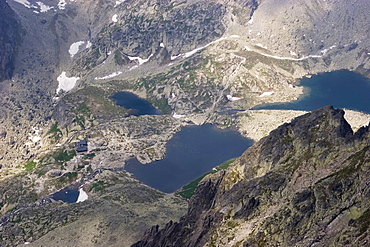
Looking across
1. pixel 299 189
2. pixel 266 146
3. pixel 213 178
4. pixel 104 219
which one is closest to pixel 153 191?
pixel 104 219

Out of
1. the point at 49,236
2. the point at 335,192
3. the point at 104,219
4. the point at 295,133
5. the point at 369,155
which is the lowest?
the point at 49,236

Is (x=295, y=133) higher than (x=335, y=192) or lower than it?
higher

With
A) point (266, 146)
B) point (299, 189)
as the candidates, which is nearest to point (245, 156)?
point (266, 146)

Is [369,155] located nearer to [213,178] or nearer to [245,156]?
[245,156]

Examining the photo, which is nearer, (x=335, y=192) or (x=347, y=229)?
(x=347, y=229)

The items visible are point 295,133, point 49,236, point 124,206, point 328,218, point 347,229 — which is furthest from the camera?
point 124,206

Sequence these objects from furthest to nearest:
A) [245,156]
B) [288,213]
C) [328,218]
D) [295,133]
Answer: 1. [245,156]
2. [295,133]
3. [288,213]
4. [328,218]

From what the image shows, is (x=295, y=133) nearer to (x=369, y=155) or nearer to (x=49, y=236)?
(x=369, y=155)
